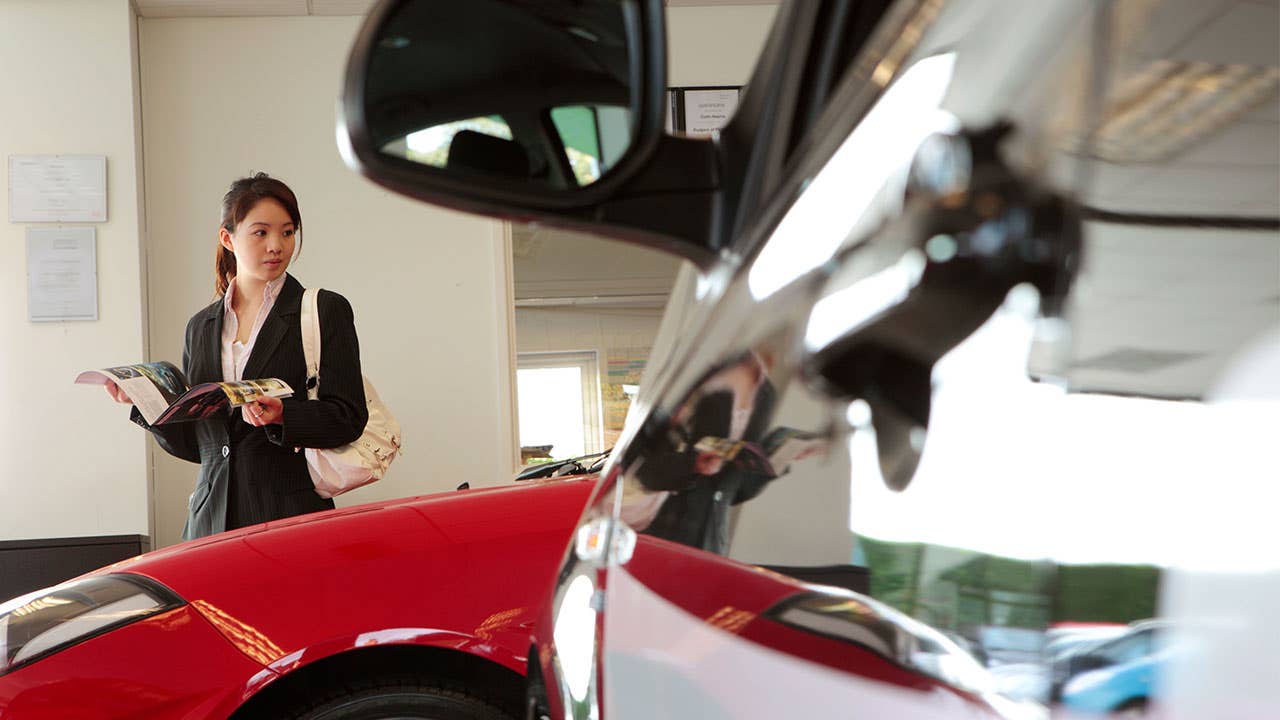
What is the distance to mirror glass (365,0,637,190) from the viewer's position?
2.22 ft

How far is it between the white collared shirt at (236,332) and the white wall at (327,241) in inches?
118

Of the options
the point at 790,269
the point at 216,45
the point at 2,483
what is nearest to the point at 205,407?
the point at 790,269

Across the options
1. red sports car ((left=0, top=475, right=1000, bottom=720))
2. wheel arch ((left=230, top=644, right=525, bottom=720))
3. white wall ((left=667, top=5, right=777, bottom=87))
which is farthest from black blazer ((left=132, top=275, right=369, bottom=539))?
white wall ((left=667, top=5, right=777, bottom=87))

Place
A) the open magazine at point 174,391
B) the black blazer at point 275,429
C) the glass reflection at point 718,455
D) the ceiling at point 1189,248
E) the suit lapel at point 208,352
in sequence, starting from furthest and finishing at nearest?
the suit lapel at point 208,352 → the black blazer at point 275,429 → the open magazine at point 174,391 → the glass reflection at point 718,455 → the ceiling at point 1189,248

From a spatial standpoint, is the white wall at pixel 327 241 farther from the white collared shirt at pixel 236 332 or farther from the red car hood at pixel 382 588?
the red car hood at pixel 382 588

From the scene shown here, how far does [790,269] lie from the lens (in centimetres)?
62

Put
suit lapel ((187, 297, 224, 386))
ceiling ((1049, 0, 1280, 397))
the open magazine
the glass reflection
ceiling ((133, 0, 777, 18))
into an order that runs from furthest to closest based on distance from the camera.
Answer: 1. ceiling ((133, 0, 777, 18))
2. suit lapel ((187, 297, 224, 386))
3. the open magazine
4. the glass reflection
5. ceiling ((1049, 0, 1280, 397))

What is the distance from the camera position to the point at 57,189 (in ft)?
16.6

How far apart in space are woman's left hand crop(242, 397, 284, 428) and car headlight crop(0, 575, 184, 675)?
78cm

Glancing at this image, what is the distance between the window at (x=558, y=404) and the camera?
225 inches

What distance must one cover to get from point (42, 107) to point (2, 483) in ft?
5.59

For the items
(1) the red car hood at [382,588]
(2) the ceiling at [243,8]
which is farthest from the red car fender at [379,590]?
(2) the ceiling at [243,8]

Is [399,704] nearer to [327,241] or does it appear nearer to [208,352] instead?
[208,352]

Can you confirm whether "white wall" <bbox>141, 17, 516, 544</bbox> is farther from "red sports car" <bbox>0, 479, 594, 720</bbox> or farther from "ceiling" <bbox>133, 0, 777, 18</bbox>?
"red sports car" <bbox>0, 479, 594, 720</bbox>
